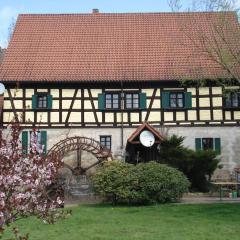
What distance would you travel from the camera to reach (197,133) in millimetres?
26156

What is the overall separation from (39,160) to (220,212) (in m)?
9.82

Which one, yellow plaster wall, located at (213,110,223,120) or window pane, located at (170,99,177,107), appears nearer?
yellow plaster wall, located at (213,110,223,120)

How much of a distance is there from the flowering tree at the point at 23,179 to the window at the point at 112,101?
59.9 ft

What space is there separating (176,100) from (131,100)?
2391 millimetres

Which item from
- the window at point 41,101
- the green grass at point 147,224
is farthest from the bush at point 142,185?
the window at point 41,101

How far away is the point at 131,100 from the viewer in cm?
2658

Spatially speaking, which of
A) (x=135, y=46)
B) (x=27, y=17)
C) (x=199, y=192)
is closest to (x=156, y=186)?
(x=199, y=192)

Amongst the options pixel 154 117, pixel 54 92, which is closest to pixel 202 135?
pixel 154 117

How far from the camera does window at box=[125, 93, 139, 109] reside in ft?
86.9

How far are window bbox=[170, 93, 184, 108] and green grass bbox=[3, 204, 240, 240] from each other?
30.5 ft

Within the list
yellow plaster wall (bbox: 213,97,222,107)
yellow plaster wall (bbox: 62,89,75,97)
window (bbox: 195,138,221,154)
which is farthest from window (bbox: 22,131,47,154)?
yellow plaster wall (bbox: 213,97,222,107)

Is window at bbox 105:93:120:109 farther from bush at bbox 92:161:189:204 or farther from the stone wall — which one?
bush at bbox 92:161:189:204

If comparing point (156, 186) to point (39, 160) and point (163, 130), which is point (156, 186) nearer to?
point (163, 130)

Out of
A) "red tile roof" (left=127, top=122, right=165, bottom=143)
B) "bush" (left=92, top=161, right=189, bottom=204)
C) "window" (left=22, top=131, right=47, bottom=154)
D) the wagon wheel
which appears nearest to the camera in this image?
"window" (left=22, top=131, right=47, bottom=154)
